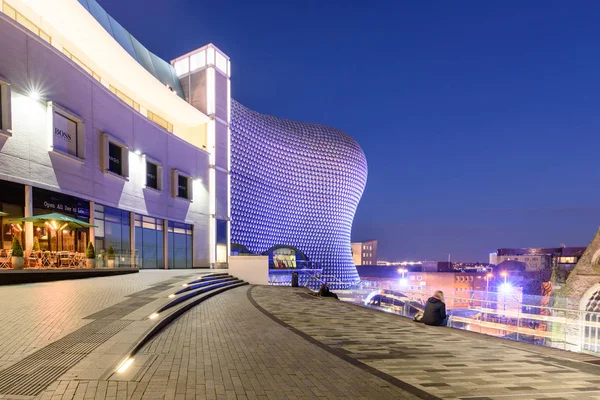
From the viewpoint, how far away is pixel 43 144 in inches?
707

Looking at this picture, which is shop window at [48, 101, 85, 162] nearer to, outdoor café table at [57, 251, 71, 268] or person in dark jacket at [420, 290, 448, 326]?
outdoor café table at [57, 251, 71, 268]

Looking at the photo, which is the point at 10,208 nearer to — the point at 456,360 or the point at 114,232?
the point at 114,232

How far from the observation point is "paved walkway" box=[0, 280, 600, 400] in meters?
4.28

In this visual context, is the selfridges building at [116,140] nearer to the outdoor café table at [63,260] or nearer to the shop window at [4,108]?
the shop window at [4,108]

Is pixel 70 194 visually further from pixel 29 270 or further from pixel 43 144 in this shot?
pixel 29 270

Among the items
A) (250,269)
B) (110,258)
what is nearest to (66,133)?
(110,258)

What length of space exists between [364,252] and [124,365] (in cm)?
16619

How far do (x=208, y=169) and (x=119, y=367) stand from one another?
31604 mm

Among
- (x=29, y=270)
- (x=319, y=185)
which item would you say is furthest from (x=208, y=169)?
(x=319, y=185)

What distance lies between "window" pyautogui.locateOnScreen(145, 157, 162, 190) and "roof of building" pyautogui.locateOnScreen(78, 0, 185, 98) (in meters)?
8.26

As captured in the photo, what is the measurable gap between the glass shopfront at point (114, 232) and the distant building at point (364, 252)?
479 ft

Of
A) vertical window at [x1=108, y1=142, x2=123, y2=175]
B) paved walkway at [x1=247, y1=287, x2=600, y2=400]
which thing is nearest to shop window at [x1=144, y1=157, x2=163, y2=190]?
vertical window at [x1=108, y1=142, x2=123, y2=175]

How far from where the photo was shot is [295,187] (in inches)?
2623

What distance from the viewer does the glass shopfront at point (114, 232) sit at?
21.0m
